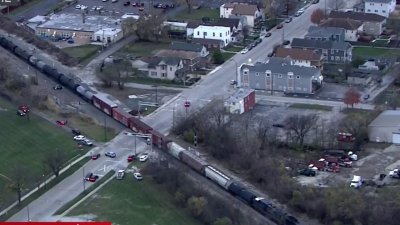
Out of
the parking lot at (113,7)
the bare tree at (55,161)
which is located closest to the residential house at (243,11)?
the parking lot at (113,7)

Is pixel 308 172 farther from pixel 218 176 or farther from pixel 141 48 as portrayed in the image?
pixel 141 48

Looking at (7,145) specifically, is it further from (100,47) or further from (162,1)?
(162,1)

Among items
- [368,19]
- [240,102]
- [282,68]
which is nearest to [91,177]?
[240,102]

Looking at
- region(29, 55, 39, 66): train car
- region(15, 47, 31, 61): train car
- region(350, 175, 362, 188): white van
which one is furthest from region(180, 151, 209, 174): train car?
region(15, 47, 31, 61): train car

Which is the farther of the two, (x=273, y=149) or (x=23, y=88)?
(x=23, y=88)

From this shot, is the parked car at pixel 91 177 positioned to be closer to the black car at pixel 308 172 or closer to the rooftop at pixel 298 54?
the black car at pixel 308 172

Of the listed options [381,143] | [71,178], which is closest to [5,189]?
[71,178]
